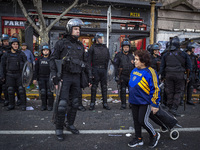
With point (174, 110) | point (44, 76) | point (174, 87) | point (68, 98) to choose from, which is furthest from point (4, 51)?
point (174, 110)

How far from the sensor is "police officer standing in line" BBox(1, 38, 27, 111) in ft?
18.6

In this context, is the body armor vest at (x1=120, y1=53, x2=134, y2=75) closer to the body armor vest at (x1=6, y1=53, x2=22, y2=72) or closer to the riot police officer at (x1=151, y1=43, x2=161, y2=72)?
the riot police officer at (x1=151, y1=43, x2=161, y2=72)

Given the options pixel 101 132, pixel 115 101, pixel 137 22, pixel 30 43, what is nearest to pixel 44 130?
pixel 101 132

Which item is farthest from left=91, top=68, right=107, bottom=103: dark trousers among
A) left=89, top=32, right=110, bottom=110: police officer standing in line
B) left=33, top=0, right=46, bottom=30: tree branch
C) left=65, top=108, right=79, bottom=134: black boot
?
left=33, top=0, right=46, bottom=30: tree branch

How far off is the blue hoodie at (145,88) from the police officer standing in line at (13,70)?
3936mm

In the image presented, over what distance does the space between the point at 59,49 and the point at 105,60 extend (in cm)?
246

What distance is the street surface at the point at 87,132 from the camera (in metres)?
3.38

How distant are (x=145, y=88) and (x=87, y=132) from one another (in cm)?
171

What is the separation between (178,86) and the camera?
552cm

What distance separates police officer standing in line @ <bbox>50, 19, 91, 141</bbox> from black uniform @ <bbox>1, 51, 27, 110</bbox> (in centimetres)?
252

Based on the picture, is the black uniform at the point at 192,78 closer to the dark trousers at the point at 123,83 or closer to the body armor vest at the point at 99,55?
the dark trousers at the point at 123,83

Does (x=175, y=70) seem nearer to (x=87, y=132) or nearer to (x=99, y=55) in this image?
(x=99, y=55)

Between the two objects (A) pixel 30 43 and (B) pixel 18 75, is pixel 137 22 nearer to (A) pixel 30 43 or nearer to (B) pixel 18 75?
(A) pixel 30 43

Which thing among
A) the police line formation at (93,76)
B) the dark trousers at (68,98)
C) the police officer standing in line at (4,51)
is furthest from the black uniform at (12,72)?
the dark trousers at (68,98)
